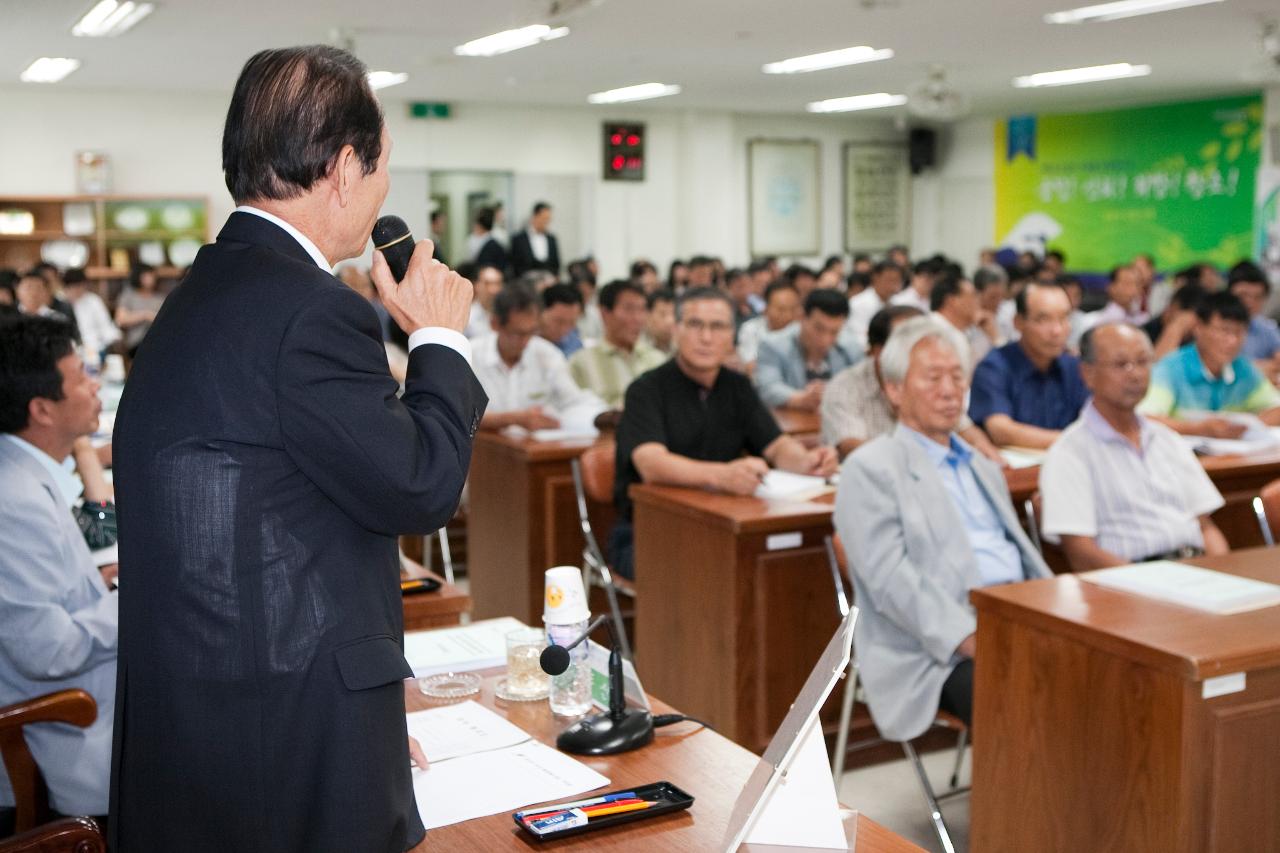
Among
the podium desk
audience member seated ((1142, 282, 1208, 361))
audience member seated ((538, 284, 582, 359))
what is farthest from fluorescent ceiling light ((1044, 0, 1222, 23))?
the podium desk

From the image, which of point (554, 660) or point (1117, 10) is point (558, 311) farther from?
point (554, 660)

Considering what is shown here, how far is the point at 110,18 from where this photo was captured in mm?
8039

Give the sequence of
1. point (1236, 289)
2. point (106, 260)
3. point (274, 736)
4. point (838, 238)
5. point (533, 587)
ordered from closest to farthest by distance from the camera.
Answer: point (274, 736) < point (533, 587) < point (1236, 289) < point (106, 260) < point (838, 238)

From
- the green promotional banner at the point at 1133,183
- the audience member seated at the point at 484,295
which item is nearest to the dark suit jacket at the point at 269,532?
Result: the audience member seated at the point at 484,295

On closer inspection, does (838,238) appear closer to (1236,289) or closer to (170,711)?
(1236,289)

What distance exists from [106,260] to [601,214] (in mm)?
5328

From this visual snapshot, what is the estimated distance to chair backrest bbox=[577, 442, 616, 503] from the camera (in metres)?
4.34

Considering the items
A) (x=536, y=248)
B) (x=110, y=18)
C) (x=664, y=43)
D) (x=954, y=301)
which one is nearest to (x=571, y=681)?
(x=954, y=301)

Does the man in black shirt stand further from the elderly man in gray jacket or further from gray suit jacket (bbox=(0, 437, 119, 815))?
gray suit jacket (bbox=(0, 437, 119, 815))

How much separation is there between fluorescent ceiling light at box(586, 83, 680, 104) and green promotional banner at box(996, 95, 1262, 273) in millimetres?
5140

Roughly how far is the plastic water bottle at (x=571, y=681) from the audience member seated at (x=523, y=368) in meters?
3.82

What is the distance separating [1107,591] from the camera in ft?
8.86

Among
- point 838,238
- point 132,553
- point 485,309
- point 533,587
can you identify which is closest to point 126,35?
point 485,309

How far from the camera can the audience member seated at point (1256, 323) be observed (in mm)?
7020
